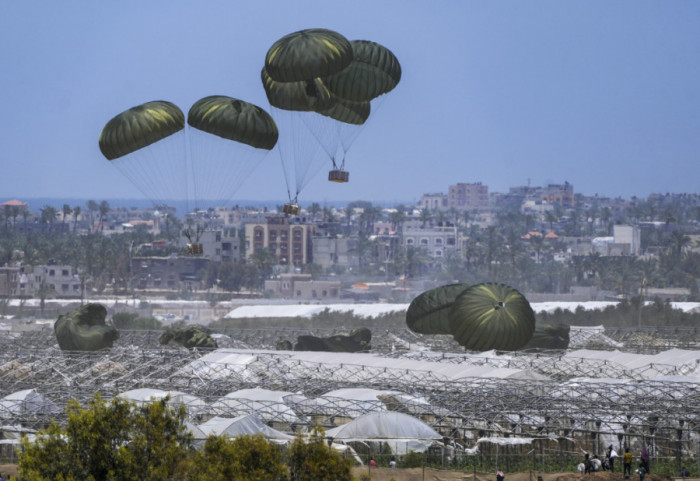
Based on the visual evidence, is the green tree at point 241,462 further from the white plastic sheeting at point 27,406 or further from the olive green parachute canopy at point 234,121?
the olive green parachute canopy at point 234,121

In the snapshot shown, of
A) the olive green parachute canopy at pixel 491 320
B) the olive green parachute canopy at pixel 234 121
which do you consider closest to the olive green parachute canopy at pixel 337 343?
the olive green parachute canopy at pixel 491 320

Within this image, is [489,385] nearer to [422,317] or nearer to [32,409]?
[422,317]

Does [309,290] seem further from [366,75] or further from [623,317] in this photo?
[366,75]

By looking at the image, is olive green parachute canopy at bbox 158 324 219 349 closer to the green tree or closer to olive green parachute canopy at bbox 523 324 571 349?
olive green parachute canopy at bbox 523 324 571 349

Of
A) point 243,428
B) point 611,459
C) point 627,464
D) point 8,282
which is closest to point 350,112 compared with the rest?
point 243,428

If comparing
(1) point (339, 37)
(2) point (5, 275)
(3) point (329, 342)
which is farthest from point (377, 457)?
(2) point (5, 275)

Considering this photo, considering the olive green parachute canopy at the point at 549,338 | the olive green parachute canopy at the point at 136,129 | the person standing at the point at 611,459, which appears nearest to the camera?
the person standing at the point at 611,459
